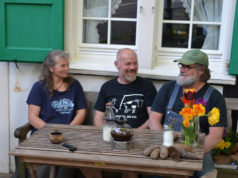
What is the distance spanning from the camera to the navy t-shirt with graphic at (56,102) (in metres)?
3.33

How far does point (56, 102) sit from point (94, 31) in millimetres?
953

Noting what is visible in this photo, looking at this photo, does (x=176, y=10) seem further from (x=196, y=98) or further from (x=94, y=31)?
(x=196, y=98)

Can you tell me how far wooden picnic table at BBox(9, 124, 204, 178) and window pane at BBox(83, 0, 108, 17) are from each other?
171cm

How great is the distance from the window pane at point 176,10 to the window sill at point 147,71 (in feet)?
1.66

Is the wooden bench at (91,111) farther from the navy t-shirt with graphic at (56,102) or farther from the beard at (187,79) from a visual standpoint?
the beard at (187,79)

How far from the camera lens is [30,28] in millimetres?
3502

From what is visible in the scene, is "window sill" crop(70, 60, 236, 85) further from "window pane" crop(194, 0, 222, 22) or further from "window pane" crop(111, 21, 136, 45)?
"window pane" crop(194, 0, 222, 22)

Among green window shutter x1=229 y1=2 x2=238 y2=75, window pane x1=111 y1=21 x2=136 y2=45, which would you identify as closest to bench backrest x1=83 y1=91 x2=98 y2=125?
window pane x1=111 y1=21 x2=136 y2=45

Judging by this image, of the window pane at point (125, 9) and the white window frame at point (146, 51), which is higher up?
the window pane at point (125, 9)

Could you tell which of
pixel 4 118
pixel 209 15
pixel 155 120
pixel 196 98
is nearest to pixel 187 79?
pixel 196 98

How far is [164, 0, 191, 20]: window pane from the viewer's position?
3.57 metres

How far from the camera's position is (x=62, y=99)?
336 cm

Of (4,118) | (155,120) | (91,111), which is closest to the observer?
(155,120)

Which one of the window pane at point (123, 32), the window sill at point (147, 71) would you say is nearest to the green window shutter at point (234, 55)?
the window sill at point (147, 71)
